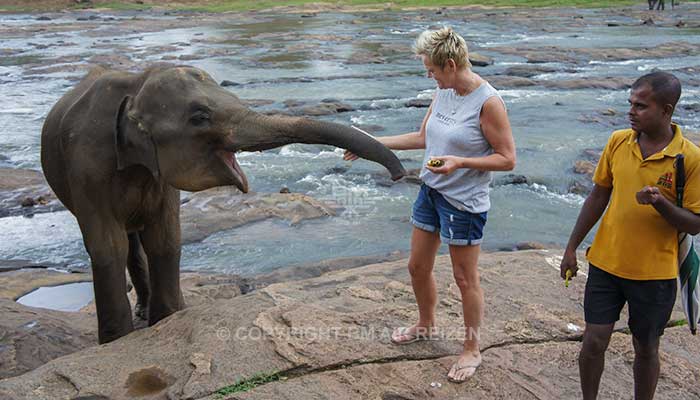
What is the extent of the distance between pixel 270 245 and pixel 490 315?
453cm

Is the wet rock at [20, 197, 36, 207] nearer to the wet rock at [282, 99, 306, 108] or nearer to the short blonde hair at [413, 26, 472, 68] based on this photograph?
the short blonde hair at [413, 26, 472, 68]

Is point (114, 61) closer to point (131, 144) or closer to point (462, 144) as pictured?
point (131, 144)

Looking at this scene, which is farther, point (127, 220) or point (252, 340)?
point (127, 220)

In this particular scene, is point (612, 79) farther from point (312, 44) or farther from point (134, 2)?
point (134, 2)

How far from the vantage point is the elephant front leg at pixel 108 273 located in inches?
202

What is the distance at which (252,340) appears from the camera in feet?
15.0

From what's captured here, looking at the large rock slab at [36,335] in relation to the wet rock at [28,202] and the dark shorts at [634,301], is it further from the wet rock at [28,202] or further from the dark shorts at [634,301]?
the wet rock at [28,202]

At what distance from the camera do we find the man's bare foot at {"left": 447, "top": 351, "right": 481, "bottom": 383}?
14.1ft

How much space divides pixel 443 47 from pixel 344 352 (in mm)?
1903

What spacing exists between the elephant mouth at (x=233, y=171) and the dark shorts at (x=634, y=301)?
2.11 m

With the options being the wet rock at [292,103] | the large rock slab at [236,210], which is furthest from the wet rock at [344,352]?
the wet rock at [292,103]

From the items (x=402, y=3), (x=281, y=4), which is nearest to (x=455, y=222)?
(x=402, y=3)

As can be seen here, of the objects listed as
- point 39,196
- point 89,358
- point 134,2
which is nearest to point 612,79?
point 39,196

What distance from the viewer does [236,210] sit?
33.6 feet
